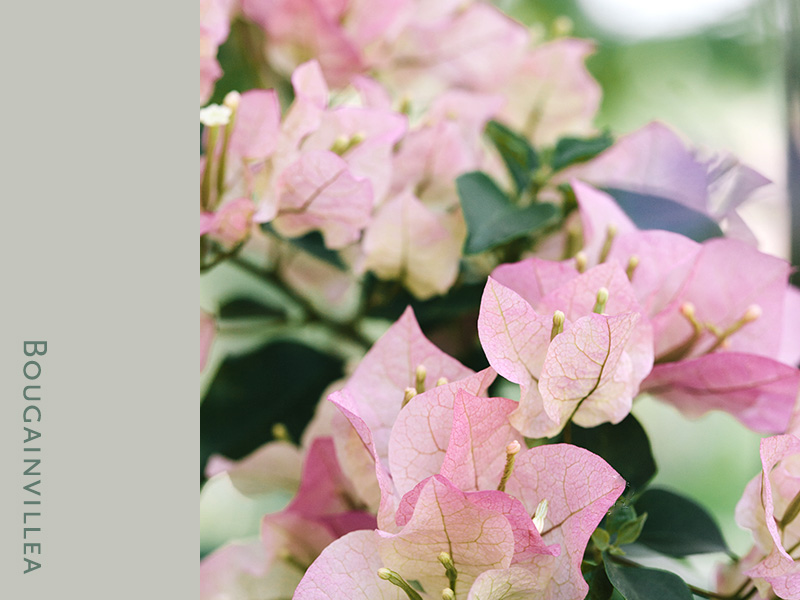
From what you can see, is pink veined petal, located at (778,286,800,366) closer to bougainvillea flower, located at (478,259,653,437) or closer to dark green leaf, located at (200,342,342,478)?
bougainvillea flower, located at (478,259,653,437)

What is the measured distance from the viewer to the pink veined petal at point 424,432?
0.74 feet

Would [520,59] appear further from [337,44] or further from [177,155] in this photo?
[177,155]

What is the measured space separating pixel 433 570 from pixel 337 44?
26cm

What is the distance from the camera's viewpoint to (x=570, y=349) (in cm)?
22

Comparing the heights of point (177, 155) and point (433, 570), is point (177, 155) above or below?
above

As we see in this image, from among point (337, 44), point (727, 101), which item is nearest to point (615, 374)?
point (337, 44)

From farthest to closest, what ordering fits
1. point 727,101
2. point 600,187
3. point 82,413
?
point 727,101 < point 600,187 < point 82,413

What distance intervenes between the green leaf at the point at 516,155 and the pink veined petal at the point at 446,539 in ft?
0.63

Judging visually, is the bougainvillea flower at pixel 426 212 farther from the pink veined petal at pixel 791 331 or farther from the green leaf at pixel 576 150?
the pink veined petal at pixel 791 331

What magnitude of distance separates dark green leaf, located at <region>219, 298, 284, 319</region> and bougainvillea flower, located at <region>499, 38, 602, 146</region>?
0.18 m

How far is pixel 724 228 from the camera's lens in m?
0.31

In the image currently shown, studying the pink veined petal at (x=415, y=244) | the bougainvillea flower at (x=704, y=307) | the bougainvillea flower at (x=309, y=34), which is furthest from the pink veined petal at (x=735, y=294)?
the bougainvillea flower at (x=309, y=34)

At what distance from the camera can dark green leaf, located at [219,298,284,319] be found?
0.42 m

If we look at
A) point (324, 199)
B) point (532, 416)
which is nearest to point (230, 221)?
point (324, 199)
